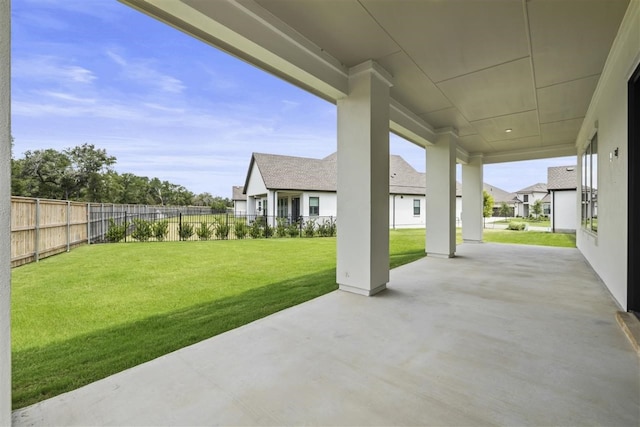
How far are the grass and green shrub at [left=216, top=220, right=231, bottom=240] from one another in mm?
3856

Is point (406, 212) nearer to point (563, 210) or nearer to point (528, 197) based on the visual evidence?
point (563, 210)

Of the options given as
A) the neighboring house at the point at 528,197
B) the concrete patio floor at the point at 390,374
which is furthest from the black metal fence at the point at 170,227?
the neighboring house at the point at 528,197

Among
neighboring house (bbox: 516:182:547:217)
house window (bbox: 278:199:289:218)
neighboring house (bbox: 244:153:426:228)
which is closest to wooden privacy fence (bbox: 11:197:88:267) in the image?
neighboring house (bbox: 244:153:426:228)

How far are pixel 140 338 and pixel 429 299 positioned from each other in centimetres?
333

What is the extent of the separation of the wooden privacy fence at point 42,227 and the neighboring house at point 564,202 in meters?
20.4

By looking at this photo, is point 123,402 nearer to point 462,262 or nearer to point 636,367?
point 636,367

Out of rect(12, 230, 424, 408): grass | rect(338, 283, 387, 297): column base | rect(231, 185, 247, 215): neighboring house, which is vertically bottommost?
rect(12, 230, 424, 408): grass

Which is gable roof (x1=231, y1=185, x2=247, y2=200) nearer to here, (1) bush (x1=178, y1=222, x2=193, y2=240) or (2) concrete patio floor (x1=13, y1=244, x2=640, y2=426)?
(1) bush (x1=178, y1=222, x2=193, y2=240)

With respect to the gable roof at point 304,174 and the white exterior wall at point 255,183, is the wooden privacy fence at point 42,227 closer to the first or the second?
the gable roof at point 304,174

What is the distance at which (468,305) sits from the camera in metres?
3.42

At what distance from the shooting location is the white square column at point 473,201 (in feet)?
30.2

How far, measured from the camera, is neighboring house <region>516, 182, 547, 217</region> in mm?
32281

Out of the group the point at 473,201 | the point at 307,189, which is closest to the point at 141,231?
the point at 307,189

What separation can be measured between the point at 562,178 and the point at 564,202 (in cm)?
159
